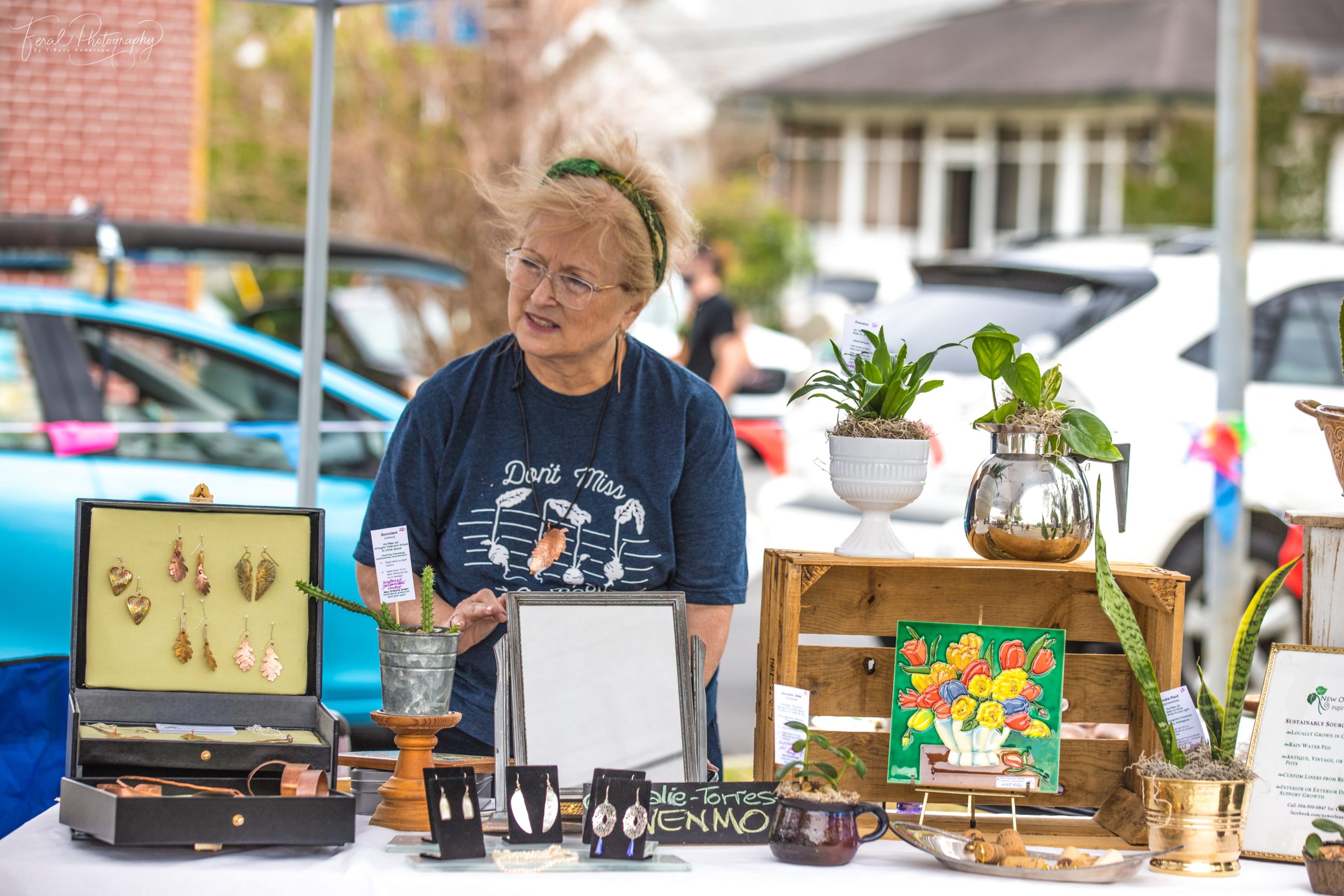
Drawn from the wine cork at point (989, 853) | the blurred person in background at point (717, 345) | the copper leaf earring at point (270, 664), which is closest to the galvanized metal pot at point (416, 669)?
the copper leaf earring at point (270, 664)

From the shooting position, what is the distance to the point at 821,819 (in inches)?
70.7

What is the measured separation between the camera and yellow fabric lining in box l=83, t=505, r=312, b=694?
197 cm

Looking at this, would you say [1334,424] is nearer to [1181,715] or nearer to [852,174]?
[1181,715]

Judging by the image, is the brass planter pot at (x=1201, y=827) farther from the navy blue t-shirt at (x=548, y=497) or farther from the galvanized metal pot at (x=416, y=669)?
the galvanized metal pot at (x=416, y=669)

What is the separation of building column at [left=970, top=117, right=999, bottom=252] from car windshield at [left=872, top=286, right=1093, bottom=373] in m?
17.5

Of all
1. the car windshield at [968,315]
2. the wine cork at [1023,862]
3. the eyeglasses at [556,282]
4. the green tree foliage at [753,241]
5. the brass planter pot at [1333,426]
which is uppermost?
the green tree foliage at [753,241]

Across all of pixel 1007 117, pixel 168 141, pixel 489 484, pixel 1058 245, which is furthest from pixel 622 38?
pixel 1007 117

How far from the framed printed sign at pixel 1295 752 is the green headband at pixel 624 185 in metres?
1.16

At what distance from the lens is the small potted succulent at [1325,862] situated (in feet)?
5.79

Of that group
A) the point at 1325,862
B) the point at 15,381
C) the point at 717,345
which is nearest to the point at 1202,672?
the point at 1325,862

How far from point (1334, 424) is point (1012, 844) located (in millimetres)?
783

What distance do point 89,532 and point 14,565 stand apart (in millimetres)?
2189

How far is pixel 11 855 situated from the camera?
5.53 ft

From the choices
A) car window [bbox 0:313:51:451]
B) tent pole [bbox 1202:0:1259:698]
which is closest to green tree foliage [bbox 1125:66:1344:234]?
tent pole [bbox 1202:0:1259:698]
